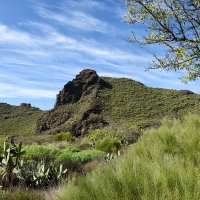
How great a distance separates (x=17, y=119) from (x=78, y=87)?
19.8 metres

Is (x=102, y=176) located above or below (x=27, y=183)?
above

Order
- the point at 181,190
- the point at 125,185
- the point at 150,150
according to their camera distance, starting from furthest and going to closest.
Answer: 1. the point at 150,150
2. the point at 125,185
3. the point at 181,190

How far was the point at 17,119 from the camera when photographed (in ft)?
385

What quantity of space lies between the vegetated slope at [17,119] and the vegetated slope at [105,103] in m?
6.41

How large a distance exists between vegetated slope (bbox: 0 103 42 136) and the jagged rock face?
10.2 metres

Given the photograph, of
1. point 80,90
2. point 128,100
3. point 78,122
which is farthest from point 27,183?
point 80,90

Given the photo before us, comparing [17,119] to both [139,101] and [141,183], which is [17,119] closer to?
[139,101]

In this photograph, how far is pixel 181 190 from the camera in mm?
5383

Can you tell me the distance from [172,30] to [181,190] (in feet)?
27.8

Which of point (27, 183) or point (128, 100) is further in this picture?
point (128, 100)

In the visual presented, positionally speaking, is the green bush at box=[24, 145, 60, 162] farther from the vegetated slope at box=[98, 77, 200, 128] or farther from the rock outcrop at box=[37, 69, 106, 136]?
the vegetated slope at box=[98, 77, 200, 128]

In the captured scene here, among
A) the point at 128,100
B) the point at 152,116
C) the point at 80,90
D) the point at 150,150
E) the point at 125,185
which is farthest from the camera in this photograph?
the point at 80,90

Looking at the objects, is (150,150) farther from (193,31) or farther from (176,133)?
(193,31)

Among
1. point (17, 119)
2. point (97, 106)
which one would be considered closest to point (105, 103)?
point (97, 106)
